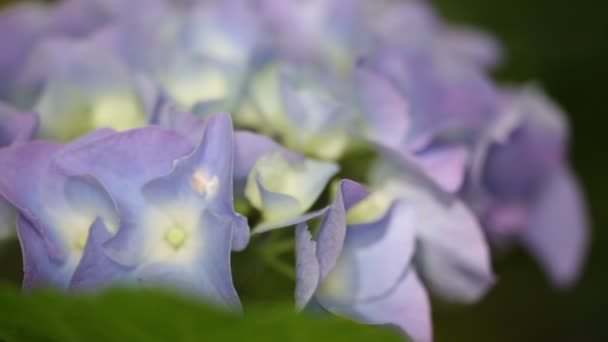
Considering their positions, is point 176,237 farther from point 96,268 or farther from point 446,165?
point 446,165

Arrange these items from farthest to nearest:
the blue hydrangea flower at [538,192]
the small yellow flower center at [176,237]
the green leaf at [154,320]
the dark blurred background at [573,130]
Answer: the dark blurred background at [573,130]
the blue hydrangea flower at [538,192]
the small yellow flower center at [176,237]
the green leaf at [154,320]

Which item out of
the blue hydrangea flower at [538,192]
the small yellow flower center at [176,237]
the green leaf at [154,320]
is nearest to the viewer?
the green leaf at [154,320]

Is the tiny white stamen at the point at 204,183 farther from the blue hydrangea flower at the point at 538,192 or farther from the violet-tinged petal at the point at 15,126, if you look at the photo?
the blue hydrangea flower at the point at 538,192

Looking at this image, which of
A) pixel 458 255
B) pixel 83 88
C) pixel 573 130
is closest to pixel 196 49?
pixel 83 88

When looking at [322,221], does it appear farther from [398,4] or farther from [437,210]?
[398,4]

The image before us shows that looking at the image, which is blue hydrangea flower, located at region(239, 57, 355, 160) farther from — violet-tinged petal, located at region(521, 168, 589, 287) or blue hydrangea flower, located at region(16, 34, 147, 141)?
violet-tinged petal, located at region(521, 168, 589, 287)

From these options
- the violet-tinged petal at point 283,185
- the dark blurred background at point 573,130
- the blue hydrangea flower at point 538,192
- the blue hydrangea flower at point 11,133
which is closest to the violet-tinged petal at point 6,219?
the blue hydrangea flower at point 11,133
